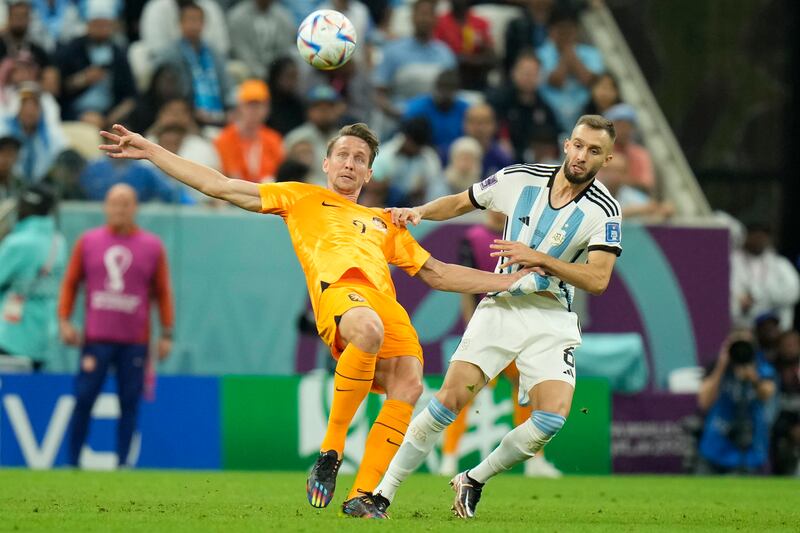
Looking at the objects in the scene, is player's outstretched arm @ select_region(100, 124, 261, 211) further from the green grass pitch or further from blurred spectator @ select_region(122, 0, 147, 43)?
blurred spectator @ select_region(122, 0, 147, 43)

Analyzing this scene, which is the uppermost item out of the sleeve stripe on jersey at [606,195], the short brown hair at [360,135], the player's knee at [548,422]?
the short brown hair at [360,135]

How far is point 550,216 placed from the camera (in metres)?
8.21

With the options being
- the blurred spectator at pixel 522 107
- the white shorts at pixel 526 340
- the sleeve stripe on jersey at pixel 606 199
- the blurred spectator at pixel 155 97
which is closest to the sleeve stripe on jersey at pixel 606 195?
the sleeve stripe on jersey at pixel 606 199

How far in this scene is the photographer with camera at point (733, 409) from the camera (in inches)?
553

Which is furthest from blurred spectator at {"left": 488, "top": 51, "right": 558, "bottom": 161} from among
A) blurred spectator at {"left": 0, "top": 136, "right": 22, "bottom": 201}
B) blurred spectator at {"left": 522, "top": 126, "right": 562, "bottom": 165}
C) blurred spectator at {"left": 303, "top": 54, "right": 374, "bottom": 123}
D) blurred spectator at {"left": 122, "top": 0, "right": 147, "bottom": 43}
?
blurred spectator at {"left": 0, "top": 136, "right": 22, "bottom": 201}

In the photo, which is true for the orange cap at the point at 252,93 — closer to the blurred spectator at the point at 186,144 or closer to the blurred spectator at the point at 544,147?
the blurred spectator at the point at 186,144

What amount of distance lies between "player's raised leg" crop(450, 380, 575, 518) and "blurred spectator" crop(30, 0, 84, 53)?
30.5ft

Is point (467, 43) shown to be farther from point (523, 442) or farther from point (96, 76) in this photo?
point (523, 442)

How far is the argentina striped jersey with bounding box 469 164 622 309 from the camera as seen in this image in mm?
8133

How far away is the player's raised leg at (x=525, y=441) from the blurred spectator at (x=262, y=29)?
29.8 ft

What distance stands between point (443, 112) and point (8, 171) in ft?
16.6

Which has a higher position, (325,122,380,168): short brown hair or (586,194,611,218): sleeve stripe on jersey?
(325,122,380,168): short brown hair

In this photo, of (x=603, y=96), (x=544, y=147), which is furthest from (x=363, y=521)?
(x=603, y=96)

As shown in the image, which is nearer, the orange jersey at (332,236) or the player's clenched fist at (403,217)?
the orange jersey at (332,236)
